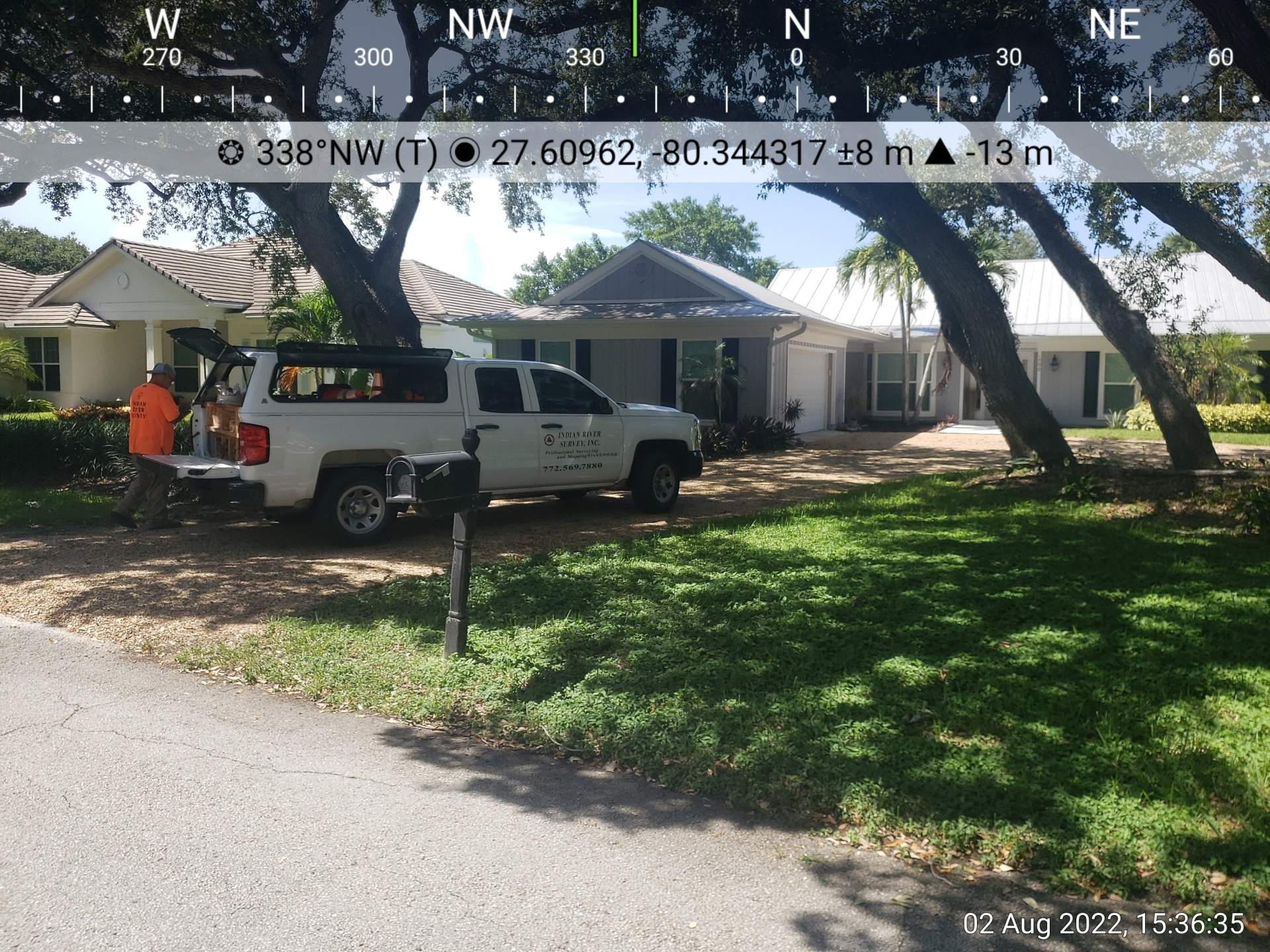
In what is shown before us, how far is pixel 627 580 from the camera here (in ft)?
26.6

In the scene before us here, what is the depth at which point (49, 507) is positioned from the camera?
40.8ft

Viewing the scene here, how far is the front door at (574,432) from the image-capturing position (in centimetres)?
1120

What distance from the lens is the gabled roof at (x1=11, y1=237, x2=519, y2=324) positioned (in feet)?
84.6

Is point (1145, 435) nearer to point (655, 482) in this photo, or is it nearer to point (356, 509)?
point (655, 482)

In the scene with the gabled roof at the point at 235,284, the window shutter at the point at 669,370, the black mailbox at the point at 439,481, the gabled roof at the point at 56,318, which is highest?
the gabled roof at the point at 235,284

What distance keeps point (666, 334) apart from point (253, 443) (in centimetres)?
1406

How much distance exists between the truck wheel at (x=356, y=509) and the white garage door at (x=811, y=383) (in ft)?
48.5

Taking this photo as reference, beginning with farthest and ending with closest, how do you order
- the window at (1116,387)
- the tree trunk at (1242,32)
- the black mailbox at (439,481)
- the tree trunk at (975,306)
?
the window at (1116,387), the tree trunk at (975,306), the tree trunk at (1242,32), the black mailbox at (439,481)

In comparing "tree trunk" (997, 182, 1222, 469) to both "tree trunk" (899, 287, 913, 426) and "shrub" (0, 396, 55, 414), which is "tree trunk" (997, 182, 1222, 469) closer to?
"tree trunk" (899, 287, 913, 426)

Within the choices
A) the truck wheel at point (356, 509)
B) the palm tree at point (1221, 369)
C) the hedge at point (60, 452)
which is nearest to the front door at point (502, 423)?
the truck wheel at point (356, 509)

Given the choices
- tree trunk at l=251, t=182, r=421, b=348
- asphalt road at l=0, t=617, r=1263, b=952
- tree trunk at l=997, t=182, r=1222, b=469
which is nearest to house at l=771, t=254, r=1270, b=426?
tree trunk at l=997, t=182, r=1222, b=469

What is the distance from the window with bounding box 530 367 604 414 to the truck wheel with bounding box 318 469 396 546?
2.07 m

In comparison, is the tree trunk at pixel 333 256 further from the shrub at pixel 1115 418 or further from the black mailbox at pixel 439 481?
the shrub at pixel 1115 418

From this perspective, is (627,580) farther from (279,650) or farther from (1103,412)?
(1103,412)
